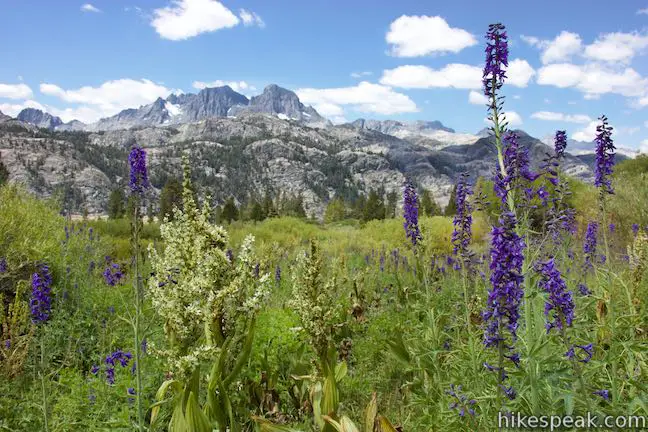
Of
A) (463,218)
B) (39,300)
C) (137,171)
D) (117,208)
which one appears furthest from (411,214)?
(117,208)

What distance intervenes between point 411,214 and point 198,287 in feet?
8.17

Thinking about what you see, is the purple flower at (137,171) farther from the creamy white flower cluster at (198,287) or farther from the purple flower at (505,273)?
the purple flower at (505,273)

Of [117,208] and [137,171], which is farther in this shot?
[117,208]

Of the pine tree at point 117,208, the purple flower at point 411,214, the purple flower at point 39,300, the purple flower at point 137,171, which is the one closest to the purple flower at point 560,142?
the purple flower at point 411,214

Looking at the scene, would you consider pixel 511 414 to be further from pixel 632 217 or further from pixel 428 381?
pixel 632 217

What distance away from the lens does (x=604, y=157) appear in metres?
3.96

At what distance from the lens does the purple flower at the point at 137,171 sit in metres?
3.15

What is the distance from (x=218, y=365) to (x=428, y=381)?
94.8 inches

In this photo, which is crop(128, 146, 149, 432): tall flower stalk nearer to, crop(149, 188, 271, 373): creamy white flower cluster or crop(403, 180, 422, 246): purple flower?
crop(149, 188, 271, 373): creamy white flower cluster

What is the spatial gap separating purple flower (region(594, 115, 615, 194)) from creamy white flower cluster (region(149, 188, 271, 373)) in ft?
9.94

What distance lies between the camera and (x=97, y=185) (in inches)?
6919

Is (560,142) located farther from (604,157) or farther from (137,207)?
(137,207)

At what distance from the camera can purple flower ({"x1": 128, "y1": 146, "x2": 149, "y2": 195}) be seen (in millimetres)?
3152

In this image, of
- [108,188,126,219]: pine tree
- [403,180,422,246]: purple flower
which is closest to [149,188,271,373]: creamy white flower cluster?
[403,180,422,246]: purple flower
